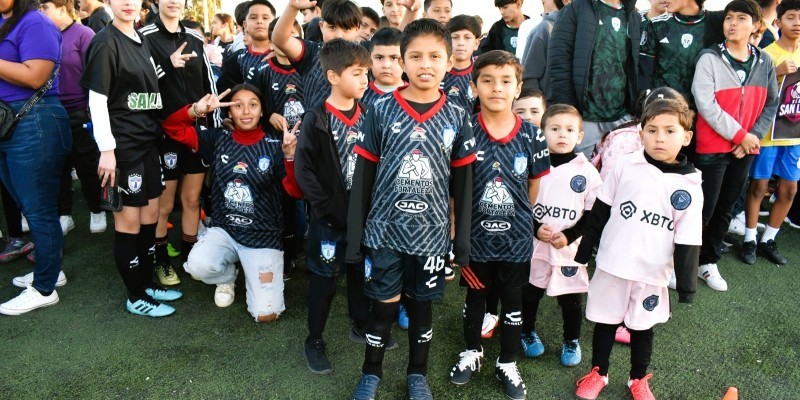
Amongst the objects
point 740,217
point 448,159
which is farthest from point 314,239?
point 740,217

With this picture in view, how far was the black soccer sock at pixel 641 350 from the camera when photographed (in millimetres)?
2557

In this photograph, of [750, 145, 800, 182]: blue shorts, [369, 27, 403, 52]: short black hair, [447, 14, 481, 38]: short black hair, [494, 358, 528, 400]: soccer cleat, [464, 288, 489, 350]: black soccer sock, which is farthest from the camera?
[750, 145, 800, 182]: blue shorts

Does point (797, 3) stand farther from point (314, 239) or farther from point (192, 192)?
point (192, 192)

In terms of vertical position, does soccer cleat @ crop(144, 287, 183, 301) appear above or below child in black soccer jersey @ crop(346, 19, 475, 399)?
below

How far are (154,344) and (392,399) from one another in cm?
142

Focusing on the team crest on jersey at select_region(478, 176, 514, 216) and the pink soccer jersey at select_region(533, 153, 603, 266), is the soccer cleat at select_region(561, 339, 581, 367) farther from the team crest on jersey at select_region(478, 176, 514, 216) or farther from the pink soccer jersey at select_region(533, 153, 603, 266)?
the team crest on jersey at select_region(478, 176, 514, 216)

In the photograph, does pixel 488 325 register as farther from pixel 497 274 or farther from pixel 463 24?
pixel 463 24

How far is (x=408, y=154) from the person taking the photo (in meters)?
2.27

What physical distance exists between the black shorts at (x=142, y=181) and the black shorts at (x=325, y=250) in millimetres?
1127

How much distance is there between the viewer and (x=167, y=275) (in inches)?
149

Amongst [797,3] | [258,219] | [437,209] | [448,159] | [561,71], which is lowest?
[258,219]

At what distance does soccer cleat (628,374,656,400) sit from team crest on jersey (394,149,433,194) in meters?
1.43

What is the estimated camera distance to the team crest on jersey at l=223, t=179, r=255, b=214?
336 centimetres

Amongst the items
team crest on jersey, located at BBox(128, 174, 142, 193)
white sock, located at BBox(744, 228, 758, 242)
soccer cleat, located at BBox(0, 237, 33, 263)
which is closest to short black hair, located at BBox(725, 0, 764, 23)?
white sock, located at BBox(744, 228, 758, 242)
